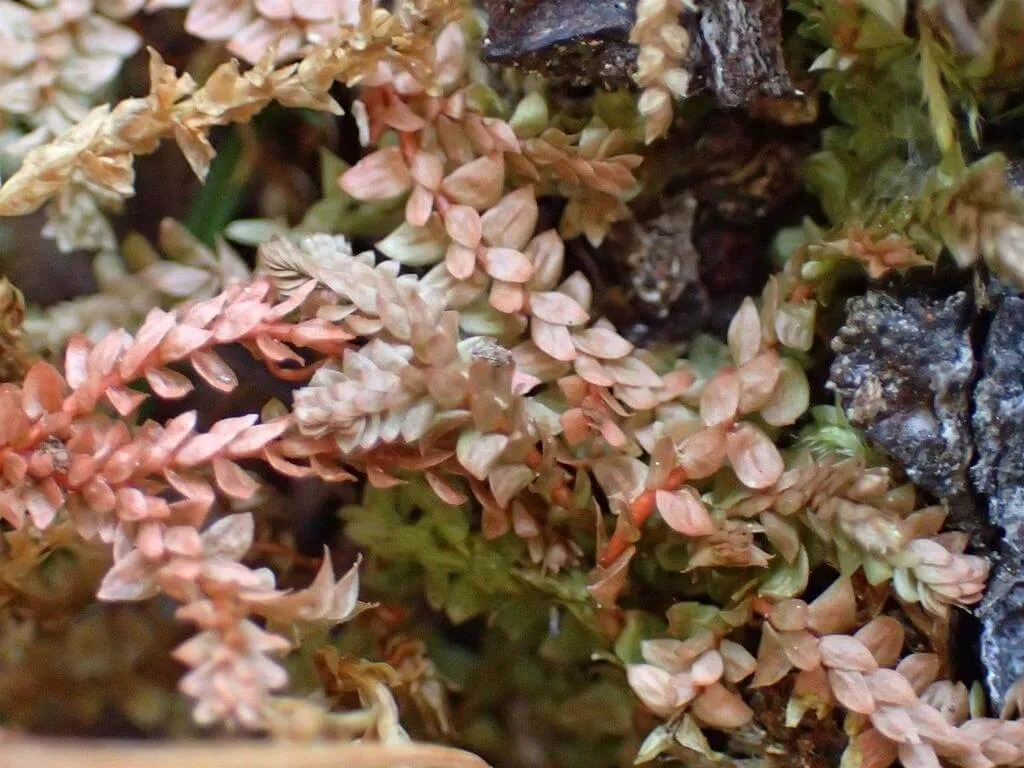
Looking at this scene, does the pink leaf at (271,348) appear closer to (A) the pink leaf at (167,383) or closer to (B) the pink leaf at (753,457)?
(A) the pink leaf at (167,383)

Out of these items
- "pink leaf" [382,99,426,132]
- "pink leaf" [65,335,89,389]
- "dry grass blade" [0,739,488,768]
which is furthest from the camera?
"pink leaf" [382,99,426,132]

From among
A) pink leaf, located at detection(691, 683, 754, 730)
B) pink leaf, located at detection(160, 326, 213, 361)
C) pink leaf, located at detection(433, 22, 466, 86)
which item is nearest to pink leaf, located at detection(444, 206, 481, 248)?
pink leaf, located at detection(433, 22, 466, 86)

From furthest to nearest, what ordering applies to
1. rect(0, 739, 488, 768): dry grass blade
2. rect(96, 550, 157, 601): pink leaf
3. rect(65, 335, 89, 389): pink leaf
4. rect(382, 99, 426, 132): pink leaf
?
rect(382, 99, 426, 132): pink leaf, rect(65, 335, 89, 389): pink leaf, rect(96, 550, 157, 601): pink leaf, rect(0, 739, 488, 768): dry grass blade

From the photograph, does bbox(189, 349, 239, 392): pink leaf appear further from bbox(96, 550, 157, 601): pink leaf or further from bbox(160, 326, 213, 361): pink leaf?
bbox(96, 550, 157, 601): pink leaf

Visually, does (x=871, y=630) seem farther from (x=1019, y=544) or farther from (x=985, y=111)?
(x=985, y=111)

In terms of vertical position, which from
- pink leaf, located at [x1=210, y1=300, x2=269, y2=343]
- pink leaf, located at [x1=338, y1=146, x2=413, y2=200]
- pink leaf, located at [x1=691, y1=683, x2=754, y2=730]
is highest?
pink leaf, located at [x1=338, y1=146, x2=413, y2=200]

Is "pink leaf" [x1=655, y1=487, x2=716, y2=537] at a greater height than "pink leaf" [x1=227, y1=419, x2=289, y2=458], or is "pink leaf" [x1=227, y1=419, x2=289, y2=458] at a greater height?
"pink leaf" [x1=227, y1=419, x2=289, y2=458]

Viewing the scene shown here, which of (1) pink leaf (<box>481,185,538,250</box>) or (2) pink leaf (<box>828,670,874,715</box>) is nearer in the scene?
(2) pink leaf (<box>828,670,874,715</box>)
